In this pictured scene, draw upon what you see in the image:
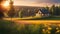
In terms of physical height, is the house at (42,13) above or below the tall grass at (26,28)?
above

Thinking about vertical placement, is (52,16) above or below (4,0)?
below

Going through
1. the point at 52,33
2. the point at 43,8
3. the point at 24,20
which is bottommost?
the point at 52,33

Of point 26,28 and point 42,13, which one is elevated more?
point 42,13

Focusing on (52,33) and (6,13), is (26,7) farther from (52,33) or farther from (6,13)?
(52,33)

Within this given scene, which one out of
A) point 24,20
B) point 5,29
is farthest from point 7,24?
point 24,20

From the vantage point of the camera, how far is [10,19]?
4.25 feet

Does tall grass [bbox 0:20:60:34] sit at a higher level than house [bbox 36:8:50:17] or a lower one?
lower

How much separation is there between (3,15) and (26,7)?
8.8 inches

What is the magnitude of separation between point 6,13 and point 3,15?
0.03 meters

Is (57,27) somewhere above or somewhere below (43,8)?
below

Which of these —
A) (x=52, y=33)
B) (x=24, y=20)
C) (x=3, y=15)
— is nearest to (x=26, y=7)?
(x=24, y=20)

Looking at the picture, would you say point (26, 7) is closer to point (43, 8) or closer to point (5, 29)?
point (43, 8)

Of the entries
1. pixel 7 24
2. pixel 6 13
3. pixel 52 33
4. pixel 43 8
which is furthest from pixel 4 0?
pixel 52 33

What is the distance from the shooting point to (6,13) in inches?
51.1
